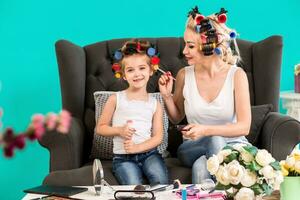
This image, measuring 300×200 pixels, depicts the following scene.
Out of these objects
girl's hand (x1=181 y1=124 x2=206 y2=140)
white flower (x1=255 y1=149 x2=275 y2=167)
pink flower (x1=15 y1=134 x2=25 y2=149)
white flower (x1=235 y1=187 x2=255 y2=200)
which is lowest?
white flower (x1=235 y1=187 x2=255 y2=200)

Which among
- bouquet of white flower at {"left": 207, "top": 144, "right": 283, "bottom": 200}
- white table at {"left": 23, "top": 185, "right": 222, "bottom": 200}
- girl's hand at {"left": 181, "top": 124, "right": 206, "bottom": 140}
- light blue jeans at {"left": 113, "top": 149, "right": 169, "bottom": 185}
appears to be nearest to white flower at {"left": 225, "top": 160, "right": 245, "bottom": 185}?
bouquet of white flower at {"left": 207, "top": 144, "right": 283, "bottom": 200}

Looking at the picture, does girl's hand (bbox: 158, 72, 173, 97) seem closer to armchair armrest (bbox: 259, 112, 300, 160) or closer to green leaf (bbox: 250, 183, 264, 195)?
armchair armrest (bbox: 259, 112, 300, 160)

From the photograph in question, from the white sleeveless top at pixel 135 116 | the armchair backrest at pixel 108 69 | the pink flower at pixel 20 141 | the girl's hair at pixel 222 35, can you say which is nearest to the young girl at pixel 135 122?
the white sleeveless top at pixel 135 116

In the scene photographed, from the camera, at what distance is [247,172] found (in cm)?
148

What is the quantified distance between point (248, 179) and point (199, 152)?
2.66ft

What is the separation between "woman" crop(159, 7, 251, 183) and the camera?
228cm

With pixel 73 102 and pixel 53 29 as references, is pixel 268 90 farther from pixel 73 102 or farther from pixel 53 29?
pixel 53 29

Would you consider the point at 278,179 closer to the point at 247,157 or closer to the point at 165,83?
the point at 247,157

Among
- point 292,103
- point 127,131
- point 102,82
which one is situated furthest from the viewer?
point 292,103

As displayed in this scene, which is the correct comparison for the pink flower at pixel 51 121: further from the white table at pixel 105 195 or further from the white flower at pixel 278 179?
the white table at pixel 105 195

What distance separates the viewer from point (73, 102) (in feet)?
9.38

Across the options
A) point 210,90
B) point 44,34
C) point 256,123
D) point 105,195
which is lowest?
point 105,195

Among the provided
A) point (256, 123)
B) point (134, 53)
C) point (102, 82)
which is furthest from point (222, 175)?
point (102, 82)

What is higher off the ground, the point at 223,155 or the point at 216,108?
the point at 216,108
